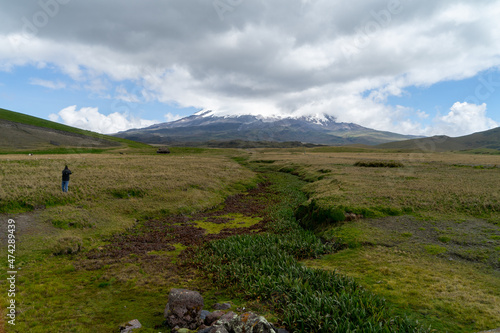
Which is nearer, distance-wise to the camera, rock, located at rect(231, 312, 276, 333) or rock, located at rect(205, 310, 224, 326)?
rock, located at rect(231, 312, 276, 333)

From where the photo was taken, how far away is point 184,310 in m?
A: 11.0

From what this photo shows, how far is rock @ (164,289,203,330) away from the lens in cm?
1052

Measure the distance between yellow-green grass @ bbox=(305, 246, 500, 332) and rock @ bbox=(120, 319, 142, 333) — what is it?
9.75 m

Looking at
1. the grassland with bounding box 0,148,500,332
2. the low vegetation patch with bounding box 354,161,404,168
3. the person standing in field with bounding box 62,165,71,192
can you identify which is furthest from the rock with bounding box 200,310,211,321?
the low vegetation patch with bounding box 354,161,404,168

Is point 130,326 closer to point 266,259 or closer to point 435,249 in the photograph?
point 266,259

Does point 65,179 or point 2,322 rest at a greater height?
point 65,179

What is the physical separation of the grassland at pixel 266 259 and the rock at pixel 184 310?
91 centimetres

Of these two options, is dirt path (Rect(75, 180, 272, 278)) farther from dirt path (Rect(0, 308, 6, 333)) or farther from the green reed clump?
dirt path (Rect(0, 308, 6, 333))

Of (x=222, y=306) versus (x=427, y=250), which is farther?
(x=427, y=250)

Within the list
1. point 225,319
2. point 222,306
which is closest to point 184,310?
point 222,306

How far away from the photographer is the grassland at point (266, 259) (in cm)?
1098

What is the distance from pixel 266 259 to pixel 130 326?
26.6 feet

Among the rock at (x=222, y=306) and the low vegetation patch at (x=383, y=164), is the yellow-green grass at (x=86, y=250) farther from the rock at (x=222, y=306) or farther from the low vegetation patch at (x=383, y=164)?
the low vegetation patch at (x=383, y=164)

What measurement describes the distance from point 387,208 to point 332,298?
1711 cm
